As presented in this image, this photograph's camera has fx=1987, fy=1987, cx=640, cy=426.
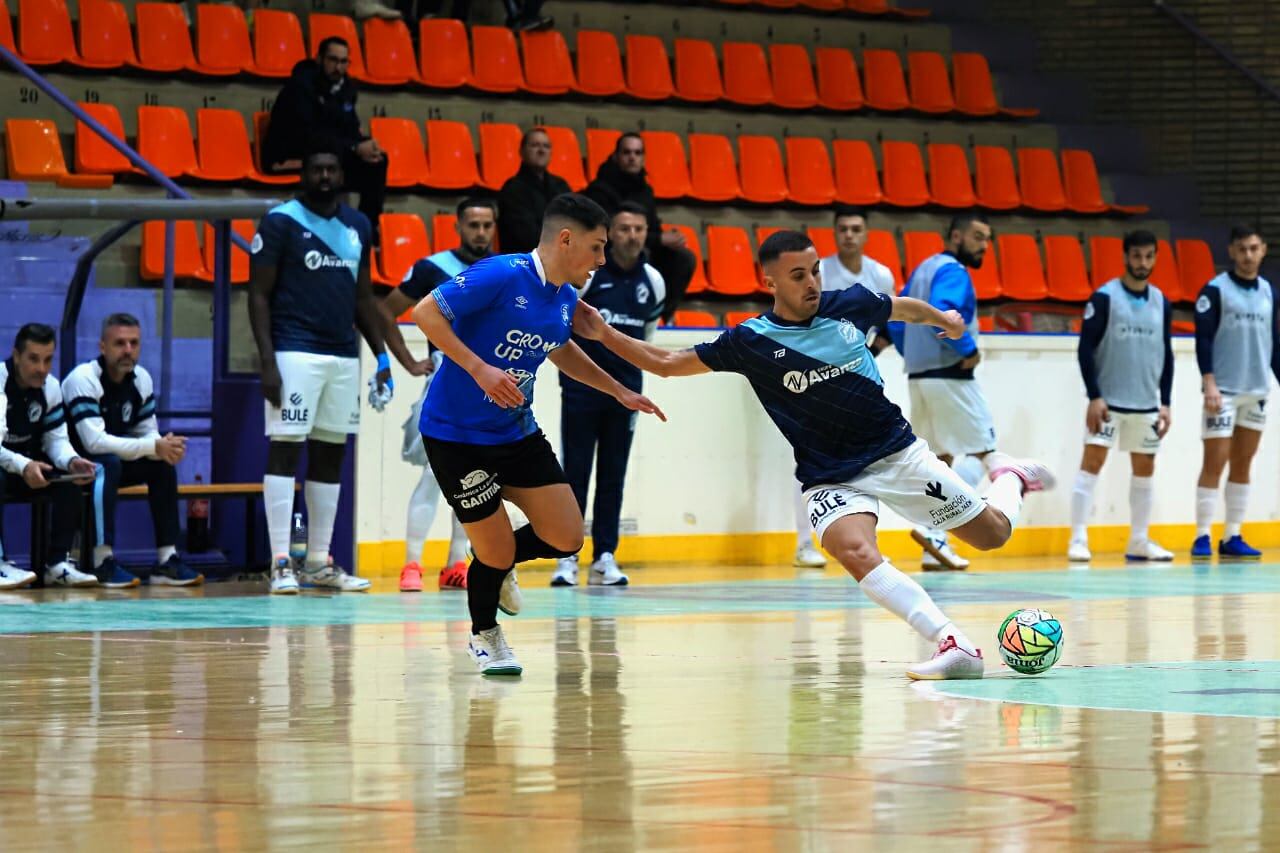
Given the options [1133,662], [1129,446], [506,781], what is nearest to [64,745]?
[506,781]

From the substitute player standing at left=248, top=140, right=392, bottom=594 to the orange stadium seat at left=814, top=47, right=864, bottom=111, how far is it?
28.4 ft

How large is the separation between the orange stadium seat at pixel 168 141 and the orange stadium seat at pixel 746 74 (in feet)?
17.9

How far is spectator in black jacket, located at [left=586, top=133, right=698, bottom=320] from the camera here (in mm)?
12250

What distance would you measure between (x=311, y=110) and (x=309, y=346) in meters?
3.78

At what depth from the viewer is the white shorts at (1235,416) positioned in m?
14.2

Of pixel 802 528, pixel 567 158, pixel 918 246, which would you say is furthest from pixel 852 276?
pixel 918 246

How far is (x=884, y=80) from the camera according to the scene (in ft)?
63.1

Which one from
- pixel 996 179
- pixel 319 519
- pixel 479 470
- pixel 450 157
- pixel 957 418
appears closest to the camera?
pixel 479 470

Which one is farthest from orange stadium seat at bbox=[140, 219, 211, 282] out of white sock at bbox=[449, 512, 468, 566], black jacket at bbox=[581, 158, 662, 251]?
black jacket at bbox=[581, 158, 662, 251]

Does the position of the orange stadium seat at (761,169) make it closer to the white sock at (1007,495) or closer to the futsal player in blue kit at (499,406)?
the white sock at (1007,495)

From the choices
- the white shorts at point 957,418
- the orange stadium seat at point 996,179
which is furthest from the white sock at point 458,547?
the orange stadium seat at point 996,179

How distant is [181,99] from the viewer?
15492 millimetres

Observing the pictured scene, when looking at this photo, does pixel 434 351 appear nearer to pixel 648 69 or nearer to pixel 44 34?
pixel 44 34

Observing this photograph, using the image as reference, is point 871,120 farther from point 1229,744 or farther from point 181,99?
point 1229,744
